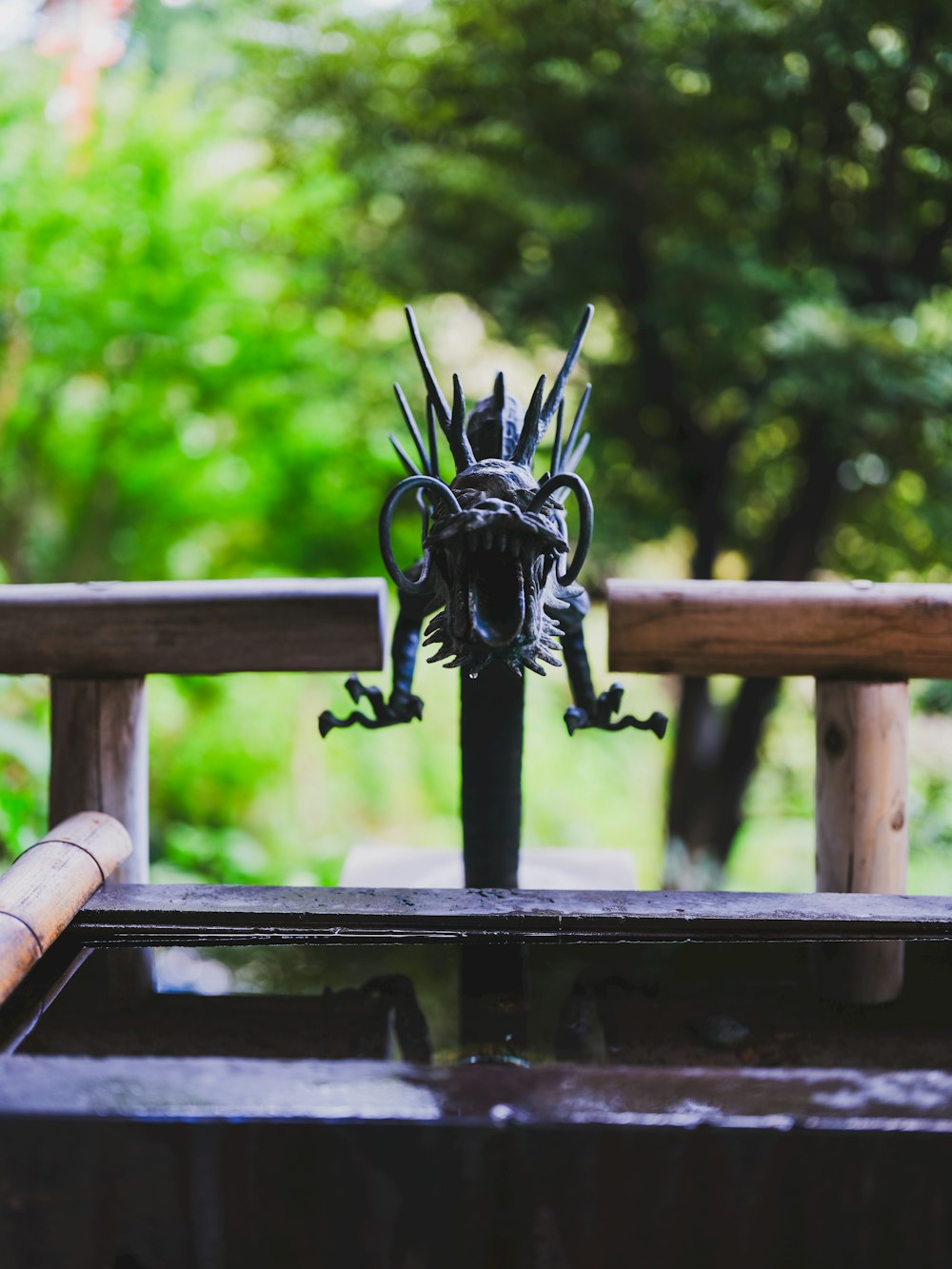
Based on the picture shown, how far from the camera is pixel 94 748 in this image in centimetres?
185

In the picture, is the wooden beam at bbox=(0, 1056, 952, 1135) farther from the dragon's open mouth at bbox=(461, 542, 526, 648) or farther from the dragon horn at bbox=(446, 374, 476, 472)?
the dragon horn at bbox=(446, 374, 476, 472)

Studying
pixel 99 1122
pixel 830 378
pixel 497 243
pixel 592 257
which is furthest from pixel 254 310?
pixel 99 1122

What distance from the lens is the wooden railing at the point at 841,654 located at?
1.76m

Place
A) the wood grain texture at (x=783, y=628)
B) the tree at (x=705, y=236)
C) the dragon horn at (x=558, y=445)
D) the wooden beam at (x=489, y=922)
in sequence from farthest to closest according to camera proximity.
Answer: the tree at (x=705, y=236) < the wood grain texture at (x=783, y=628) < the dragon horn at (x=558, y=445) < the wooden beam at (x=489, y=922)

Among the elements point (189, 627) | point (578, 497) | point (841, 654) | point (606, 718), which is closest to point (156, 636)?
point (189, 627)

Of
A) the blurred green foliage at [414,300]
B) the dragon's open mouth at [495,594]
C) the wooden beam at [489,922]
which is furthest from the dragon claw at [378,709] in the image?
the blurred green foliage at [414,300]

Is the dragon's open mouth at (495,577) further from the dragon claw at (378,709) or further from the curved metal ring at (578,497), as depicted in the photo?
the dragon claw at (378,709)

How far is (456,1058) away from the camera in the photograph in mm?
1139

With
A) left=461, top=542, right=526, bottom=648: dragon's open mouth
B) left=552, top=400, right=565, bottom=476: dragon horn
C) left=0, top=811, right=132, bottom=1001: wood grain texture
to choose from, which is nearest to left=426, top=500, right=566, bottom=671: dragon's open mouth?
left=461, top=542, right=526, bottom=648: dragon's open mouth

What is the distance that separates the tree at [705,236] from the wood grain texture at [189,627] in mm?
2103

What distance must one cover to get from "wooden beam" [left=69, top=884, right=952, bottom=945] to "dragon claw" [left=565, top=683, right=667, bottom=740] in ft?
1.07

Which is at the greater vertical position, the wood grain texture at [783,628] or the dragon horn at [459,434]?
the dragon horn at [459,434]

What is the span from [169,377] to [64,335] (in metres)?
0.45

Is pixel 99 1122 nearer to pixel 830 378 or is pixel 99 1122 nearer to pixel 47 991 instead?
pixel 47 991
